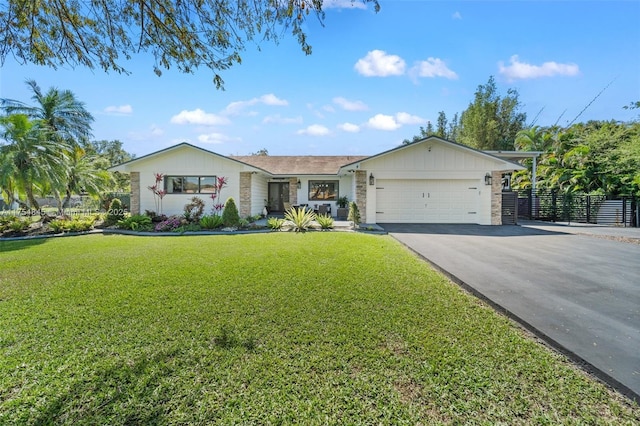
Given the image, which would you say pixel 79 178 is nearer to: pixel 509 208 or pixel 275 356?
pixel 275 356

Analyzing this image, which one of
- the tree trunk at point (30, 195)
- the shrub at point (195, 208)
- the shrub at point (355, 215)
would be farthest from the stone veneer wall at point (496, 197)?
the tree trunk at point (30, 195)

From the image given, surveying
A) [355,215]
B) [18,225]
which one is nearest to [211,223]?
[355,215]

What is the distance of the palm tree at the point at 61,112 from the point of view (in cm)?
1736

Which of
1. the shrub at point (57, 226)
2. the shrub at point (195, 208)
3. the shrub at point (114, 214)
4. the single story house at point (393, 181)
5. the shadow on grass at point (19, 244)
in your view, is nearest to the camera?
the shadow on grass at point (19, 244)

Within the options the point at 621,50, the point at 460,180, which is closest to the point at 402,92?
the point at 460,180

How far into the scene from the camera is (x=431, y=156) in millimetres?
13867

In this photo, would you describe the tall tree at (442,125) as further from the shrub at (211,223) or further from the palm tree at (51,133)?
the palm tree at (51,133)

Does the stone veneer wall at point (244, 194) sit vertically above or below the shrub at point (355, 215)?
above

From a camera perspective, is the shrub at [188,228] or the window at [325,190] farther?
the window at [325,190]

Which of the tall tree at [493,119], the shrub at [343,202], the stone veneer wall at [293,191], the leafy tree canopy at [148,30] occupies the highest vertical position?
the tall tree at [493,119]

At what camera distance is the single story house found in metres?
13.9

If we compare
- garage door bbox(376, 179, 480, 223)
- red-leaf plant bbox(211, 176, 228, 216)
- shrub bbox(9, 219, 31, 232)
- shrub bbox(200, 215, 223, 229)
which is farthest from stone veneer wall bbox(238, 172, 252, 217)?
shrub bbox(9, 219, 31, 232)

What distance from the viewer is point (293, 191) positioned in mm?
19484

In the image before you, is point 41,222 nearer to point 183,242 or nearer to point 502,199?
point 183,242
